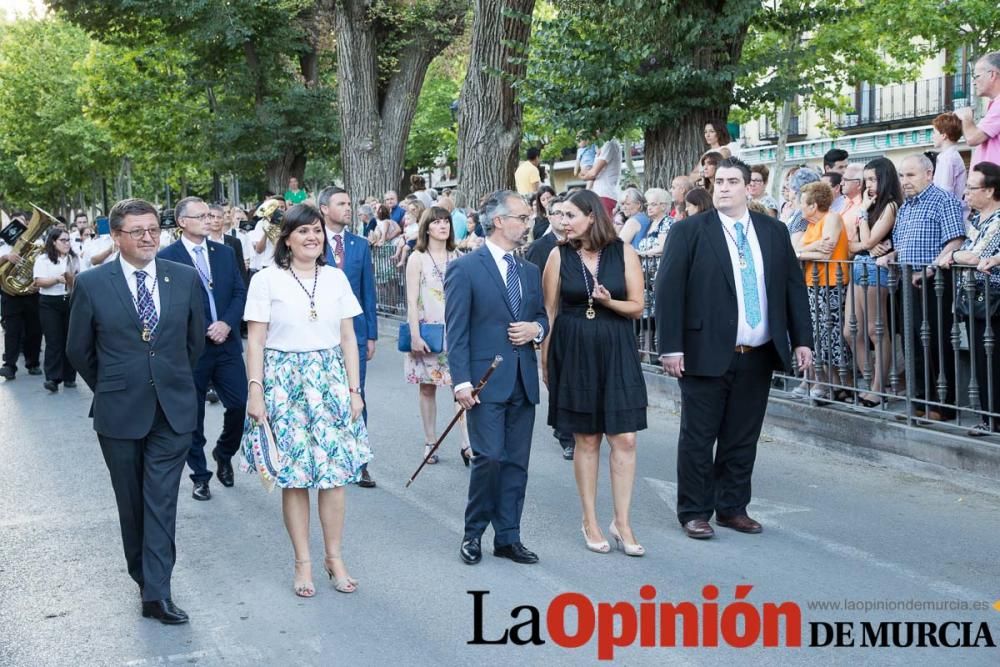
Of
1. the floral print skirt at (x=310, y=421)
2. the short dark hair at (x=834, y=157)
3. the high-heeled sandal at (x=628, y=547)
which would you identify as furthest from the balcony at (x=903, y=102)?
the floral print skirt at (x=310, y=421)

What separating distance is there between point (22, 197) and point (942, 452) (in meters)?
72.7

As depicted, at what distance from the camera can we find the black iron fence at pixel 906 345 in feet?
27.1

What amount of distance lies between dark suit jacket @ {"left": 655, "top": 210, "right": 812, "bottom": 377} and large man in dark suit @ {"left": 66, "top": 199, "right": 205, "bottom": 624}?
2706mm

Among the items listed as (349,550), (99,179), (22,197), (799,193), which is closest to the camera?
(349,550)

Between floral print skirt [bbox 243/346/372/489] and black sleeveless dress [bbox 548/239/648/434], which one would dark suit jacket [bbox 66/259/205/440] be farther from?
black sleeveless dress [bbox 548/239/648/434]

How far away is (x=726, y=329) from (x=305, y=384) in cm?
241

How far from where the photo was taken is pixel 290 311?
622 cm

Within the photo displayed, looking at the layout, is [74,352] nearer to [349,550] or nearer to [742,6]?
[349,550]

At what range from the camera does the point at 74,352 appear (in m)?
5.89

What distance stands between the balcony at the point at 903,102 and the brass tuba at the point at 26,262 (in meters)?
27.9

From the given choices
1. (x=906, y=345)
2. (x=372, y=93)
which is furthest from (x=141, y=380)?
(x=372, y=93)

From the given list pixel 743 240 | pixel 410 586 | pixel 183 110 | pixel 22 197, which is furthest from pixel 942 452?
pixel 22 197

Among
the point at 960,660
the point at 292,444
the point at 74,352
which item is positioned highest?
the point at 74,352

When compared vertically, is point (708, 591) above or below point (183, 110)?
below
